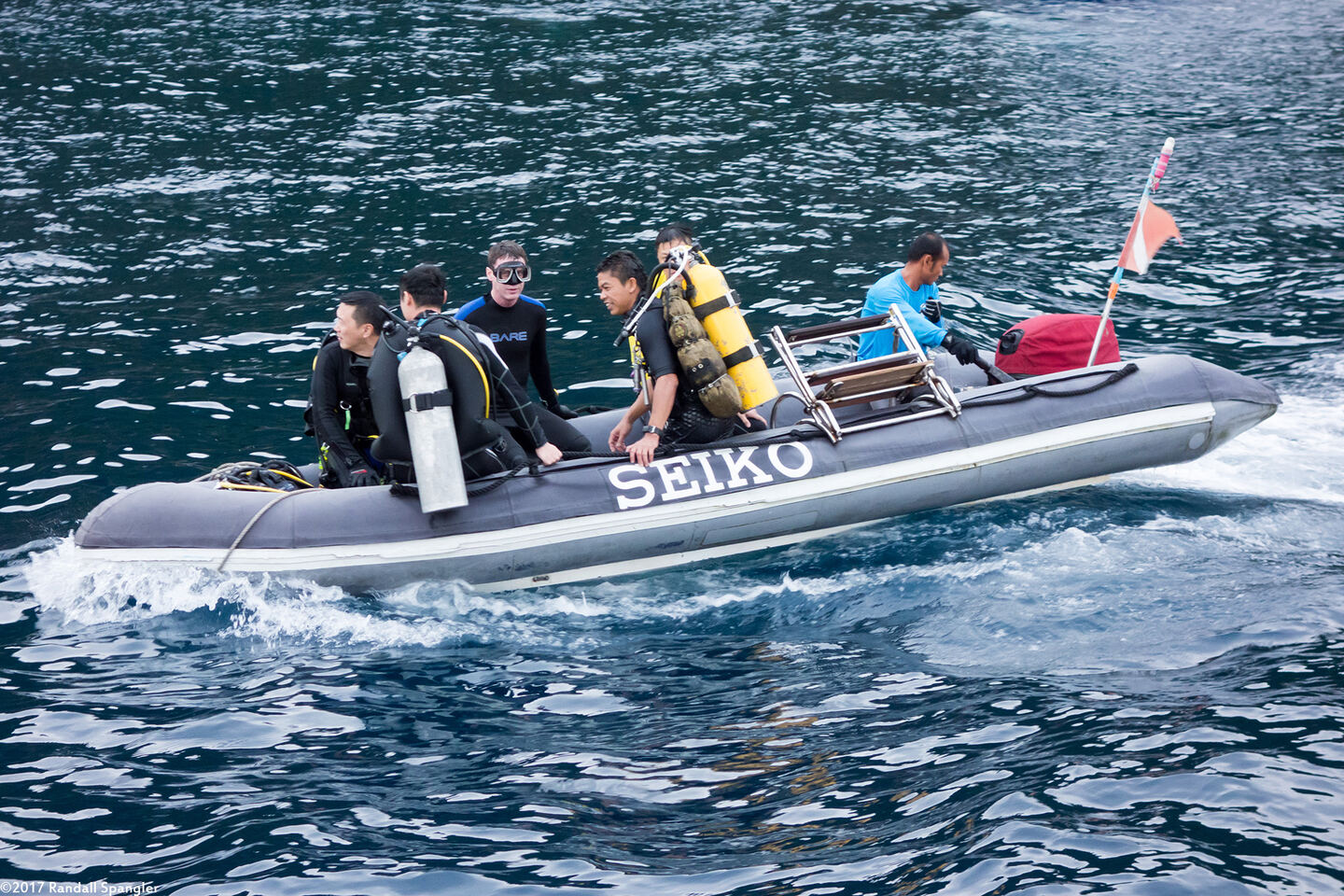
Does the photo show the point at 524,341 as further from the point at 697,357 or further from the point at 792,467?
the point at 792,467

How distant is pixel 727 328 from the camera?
6.85 meters

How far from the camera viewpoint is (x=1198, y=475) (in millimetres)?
7809

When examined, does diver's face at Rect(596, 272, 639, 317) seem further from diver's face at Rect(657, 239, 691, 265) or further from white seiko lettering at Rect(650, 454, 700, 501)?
white seiko lettering at Rect(650, 454, 700, 501)

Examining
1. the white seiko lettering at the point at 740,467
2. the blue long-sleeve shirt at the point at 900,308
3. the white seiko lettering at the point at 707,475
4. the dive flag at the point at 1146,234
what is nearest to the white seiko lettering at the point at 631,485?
the white seiko lettering at the point at 707,475

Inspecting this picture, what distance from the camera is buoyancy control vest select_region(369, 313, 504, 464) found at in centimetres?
627

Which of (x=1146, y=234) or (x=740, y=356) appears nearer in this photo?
(x=740, y=356)

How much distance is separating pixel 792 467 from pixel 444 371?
215 centimetres

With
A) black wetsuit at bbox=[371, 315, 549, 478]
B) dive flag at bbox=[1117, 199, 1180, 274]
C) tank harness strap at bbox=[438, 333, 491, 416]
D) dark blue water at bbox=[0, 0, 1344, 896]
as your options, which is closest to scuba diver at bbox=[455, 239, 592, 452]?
black wetsuit at bbox=[371, 315, 549, 478]

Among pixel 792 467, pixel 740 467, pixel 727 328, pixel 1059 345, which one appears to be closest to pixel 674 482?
pixel 740 467

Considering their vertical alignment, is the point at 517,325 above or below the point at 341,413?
above

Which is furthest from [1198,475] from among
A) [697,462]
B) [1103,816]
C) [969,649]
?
[1103,816]

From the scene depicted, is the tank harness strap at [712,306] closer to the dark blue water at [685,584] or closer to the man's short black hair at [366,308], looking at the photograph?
the dark blue water at [685,584]

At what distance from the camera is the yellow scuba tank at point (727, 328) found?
6.78m

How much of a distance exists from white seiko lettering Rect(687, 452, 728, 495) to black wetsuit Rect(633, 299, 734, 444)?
0.55 ft
